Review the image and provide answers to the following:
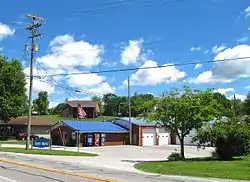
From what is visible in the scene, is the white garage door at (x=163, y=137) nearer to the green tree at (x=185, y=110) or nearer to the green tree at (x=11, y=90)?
the green tree at (x=11, y=90)

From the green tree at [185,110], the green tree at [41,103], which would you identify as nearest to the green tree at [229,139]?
the green tree at [185,110]

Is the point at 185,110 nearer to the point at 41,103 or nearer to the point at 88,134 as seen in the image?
the point at 88,134

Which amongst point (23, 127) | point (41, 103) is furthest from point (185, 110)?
point (41, 103)

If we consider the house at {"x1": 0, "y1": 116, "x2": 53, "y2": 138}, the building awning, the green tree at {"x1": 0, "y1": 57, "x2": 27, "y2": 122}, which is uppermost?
the green tree at {"x1": 0, "y1": 57, "x2": 27, "y2": 122}

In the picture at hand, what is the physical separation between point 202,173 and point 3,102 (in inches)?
1987

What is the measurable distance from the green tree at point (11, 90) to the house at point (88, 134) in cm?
962

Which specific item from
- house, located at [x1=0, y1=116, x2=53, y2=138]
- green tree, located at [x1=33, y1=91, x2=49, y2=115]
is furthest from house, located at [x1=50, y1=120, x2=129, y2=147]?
green tree, located at [x1=33, y1=91, x2=49, y2=115]

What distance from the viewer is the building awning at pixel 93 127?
57.4m

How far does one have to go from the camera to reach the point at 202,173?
21109mm

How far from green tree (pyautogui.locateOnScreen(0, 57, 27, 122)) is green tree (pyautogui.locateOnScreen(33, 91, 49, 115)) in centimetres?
5869

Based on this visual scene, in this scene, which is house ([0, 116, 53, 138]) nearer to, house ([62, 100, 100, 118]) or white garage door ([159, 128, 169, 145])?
white garage door ([159, 128, 169, 145])

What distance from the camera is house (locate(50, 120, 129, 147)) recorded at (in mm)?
57125

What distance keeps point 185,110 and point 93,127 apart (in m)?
28.5

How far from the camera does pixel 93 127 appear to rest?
59.5 m
